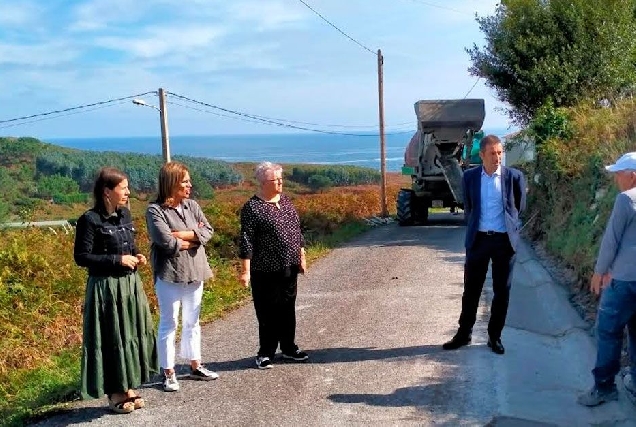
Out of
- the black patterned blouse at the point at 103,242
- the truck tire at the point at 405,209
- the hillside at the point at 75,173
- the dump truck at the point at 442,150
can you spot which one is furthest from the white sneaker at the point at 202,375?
the hillside at the point at 75,173

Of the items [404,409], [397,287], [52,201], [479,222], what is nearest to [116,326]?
[404,409]

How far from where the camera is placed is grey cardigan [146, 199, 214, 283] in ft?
16.1

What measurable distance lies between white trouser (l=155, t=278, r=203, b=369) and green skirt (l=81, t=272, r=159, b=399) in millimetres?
286

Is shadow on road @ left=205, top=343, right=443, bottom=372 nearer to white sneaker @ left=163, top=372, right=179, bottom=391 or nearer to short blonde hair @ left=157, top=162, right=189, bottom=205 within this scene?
white sneaker @ left=163, top=372, right=179, bottom=391

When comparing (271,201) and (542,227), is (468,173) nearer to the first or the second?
(271,201)

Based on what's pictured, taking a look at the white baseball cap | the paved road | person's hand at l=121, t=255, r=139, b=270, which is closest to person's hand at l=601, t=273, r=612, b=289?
the white baseball cap

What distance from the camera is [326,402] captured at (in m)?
4.94

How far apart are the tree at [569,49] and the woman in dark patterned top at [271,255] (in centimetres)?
1086

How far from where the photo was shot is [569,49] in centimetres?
1513

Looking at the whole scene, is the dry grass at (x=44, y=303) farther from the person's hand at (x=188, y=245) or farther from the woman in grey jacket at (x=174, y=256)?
the person's hand at (x=188, y=245)

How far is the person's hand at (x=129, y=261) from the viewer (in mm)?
4637

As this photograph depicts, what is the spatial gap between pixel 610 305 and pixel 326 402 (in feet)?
6.68

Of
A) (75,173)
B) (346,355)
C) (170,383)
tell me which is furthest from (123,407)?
(75,173)

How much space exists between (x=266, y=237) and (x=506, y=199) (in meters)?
Result: 2.00
